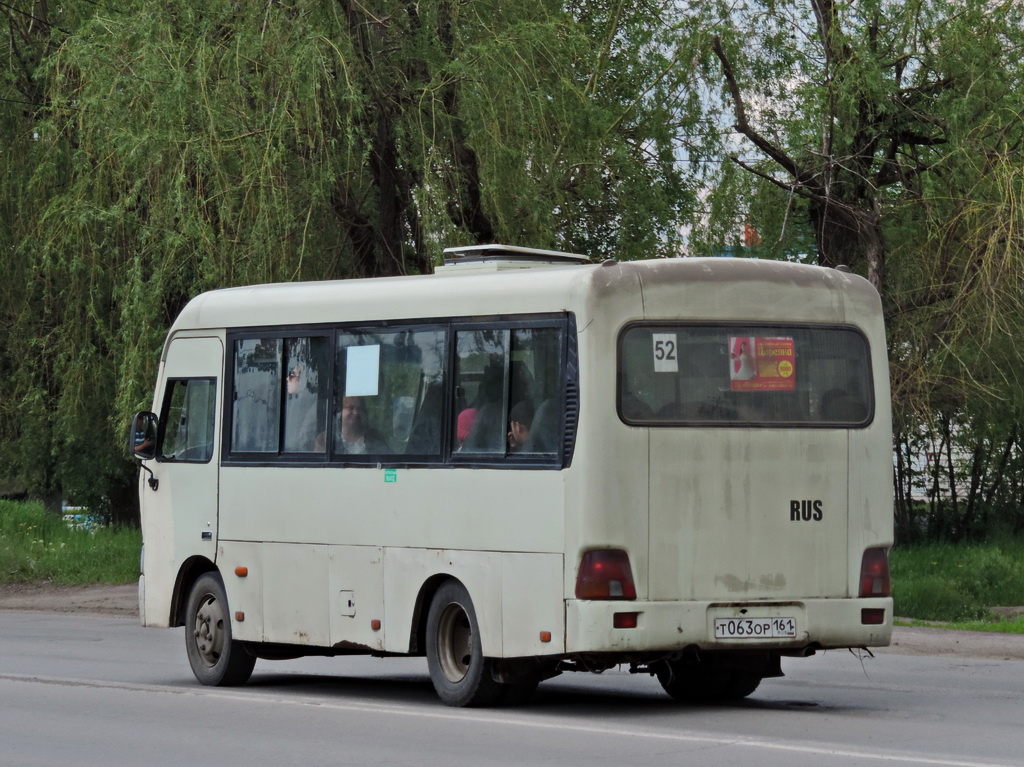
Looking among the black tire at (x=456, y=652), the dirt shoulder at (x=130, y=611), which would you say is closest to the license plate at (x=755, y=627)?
the black tire at (x=456, y=652)

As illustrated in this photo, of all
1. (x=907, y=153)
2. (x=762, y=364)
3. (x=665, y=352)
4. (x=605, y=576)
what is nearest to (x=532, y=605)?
(x=605, y=576)

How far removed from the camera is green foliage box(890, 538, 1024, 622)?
67.0ft

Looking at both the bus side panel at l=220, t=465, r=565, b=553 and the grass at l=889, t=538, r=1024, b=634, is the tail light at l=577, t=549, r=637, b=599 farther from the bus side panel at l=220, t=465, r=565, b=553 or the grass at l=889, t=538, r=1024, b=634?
the grass at l=889, t=538, r=1024, b=634

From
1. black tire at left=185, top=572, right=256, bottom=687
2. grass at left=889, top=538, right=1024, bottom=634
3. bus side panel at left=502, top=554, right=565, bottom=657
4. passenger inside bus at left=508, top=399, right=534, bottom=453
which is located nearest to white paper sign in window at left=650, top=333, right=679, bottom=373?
passenger inside bus at left=508, top=399, right=534, bottom=453

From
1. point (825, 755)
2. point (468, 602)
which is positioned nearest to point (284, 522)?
point (468, 602)

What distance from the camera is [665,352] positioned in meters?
11.3

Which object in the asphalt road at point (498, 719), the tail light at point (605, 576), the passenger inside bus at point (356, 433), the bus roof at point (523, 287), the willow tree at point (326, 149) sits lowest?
the asphalt road at point (498, 719)

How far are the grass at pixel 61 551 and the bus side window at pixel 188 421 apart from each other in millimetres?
12468

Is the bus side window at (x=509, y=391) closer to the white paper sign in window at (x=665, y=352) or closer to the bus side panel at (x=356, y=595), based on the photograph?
the white paper sign in window at (x=665, y=352)

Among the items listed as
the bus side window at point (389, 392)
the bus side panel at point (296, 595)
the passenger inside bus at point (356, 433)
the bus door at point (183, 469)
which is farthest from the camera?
the bus door at point (183, 469)

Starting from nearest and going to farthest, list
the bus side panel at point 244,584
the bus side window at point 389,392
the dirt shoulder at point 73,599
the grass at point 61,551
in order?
the bus side window at point 389,392 → the bus side panel at point 244,584 → the dirt shoulder at point 73,599 → the grass at point 61,551

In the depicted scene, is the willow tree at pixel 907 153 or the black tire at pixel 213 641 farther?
the willow tree at pixel 907 153

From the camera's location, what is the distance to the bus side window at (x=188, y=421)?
45.9ft

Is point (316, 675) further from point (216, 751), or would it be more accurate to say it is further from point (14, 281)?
point (14, 281)
